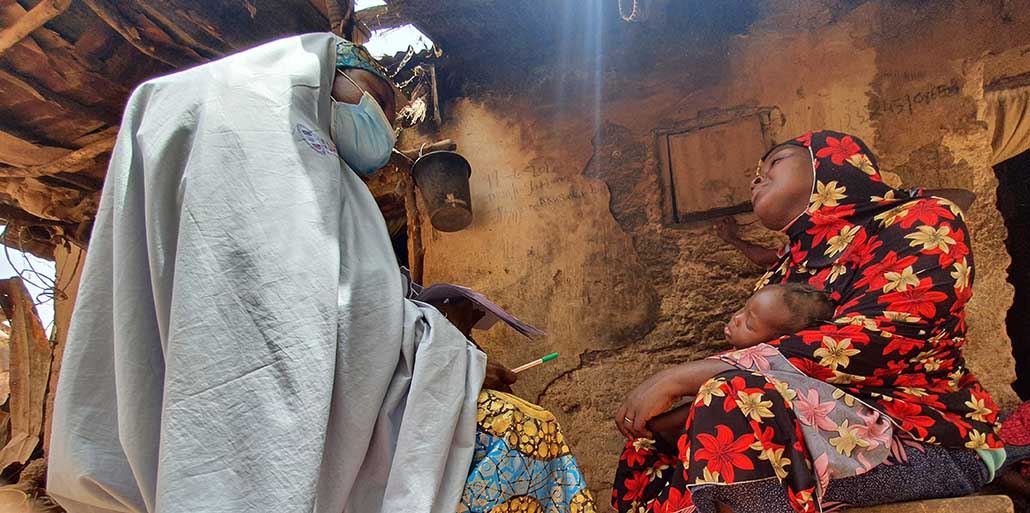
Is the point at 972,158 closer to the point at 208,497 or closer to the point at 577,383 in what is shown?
the point at 577,383

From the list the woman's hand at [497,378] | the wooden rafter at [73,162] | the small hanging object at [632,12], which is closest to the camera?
the woman's hand at [497,378]

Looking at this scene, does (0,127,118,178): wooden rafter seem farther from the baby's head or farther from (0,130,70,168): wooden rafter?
the baby's head

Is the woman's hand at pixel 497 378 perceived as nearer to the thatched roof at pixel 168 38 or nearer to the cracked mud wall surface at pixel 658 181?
the cracked mud wall surface at pixel 658 181

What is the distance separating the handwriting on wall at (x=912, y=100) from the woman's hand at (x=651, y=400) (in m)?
1.66

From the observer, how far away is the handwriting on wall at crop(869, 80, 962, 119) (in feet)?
8.75

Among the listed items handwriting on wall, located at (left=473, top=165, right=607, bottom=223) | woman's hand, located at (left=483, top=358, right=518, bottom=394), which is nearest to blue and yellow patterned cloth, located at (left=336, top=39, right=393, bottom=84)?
woman's hand, located at (left=483, top=358, right=518, bottom=394)

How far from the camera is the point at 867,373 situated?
5.80ft

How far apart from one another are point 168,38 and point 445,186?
1.57 m

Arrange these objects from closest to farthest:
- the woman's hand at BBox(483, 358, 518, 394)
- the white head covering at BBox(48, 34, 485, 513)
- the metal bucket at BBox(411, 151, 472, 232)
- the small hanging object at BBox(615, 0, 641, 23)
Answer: the white head covering at BBox(48, 34, 485, 513) < the woman's hand at BBox(483, 358, 518, 394) < the small hanging object at BBox(615, 0, 641, 23) < the metal bucket at BBox(411, 151, 472, 232)

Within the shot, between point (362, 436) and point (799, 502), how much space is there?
1057mm

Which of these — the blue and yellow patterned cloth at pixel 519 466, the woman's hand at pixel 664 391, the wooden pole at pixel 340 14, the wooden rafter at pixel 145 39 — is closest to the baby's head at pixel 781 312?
Answer: the woman's hand at pixel 664 391

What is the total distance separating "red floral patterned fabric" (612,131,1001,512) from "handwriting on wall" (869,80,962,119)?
0.83m

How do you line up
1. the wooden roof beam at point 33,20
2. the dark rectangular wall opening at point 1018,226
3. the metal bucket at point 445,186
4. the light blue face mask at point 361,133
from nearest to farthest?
the light blue face mask at point 361,133 → the wooden roof beam at point 33,20 → the metal bucket at point 445,186 → the dark rectangular wall opening at point 1018,226

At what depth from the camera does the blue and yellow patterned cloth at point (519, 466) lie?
4.86 ft
